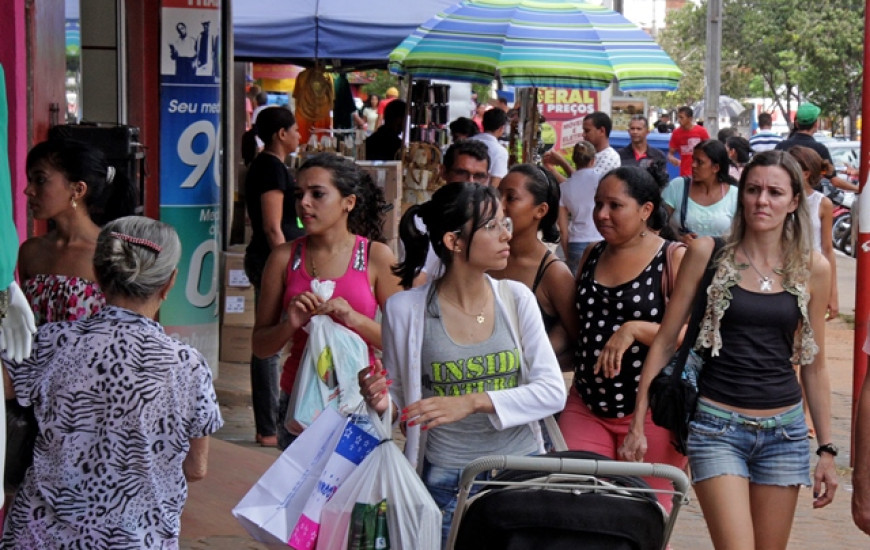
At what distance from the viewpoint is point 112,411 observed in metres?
3.75

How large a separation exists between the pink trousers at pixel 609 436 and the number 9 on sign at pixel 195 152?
4.94 metres

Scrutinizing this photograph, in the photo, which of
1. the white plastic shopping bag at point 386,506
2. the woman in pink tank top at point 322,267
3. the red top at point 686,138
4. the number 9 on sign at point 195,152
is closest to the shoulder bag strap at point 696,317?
the woman in pink tank top at point 322,267

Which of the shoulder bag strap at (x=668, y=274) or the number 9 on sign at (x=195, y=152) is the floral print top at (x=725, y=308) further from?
the number 9 on sign at (x=195, y=152)

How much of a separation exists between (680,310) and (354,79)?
1536 inches

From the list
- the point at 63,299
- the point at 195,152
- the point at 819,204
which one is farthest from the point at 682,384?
the point at 195,152

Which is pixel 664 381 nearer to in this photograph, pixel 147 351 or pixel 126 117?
pixel 147 351

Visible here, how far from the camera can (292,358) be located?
540cm

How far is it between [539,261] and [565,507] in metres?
2.09

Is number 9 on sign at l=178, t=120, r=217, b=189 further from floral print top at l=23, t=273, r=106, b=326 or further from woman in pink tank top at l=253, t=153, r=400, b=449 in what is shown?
floral print top at l=23, t=273, r=106, b=326

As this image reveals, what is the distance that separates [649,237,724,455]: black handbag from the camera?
492 centimetres

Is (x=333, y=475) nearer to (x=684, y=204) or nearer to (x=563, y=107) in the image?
(x=684, y=204)

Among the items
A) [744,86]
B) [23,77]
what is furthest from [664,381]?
[744,86]

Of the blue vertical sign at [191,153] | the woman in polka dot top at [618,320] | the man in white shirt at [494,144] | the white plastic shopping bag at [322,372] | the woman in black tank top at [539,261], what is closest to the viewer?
the white plastic shopping bag at [322,372]

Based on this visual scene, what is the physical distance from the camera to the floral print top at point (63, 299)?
4684 mm
